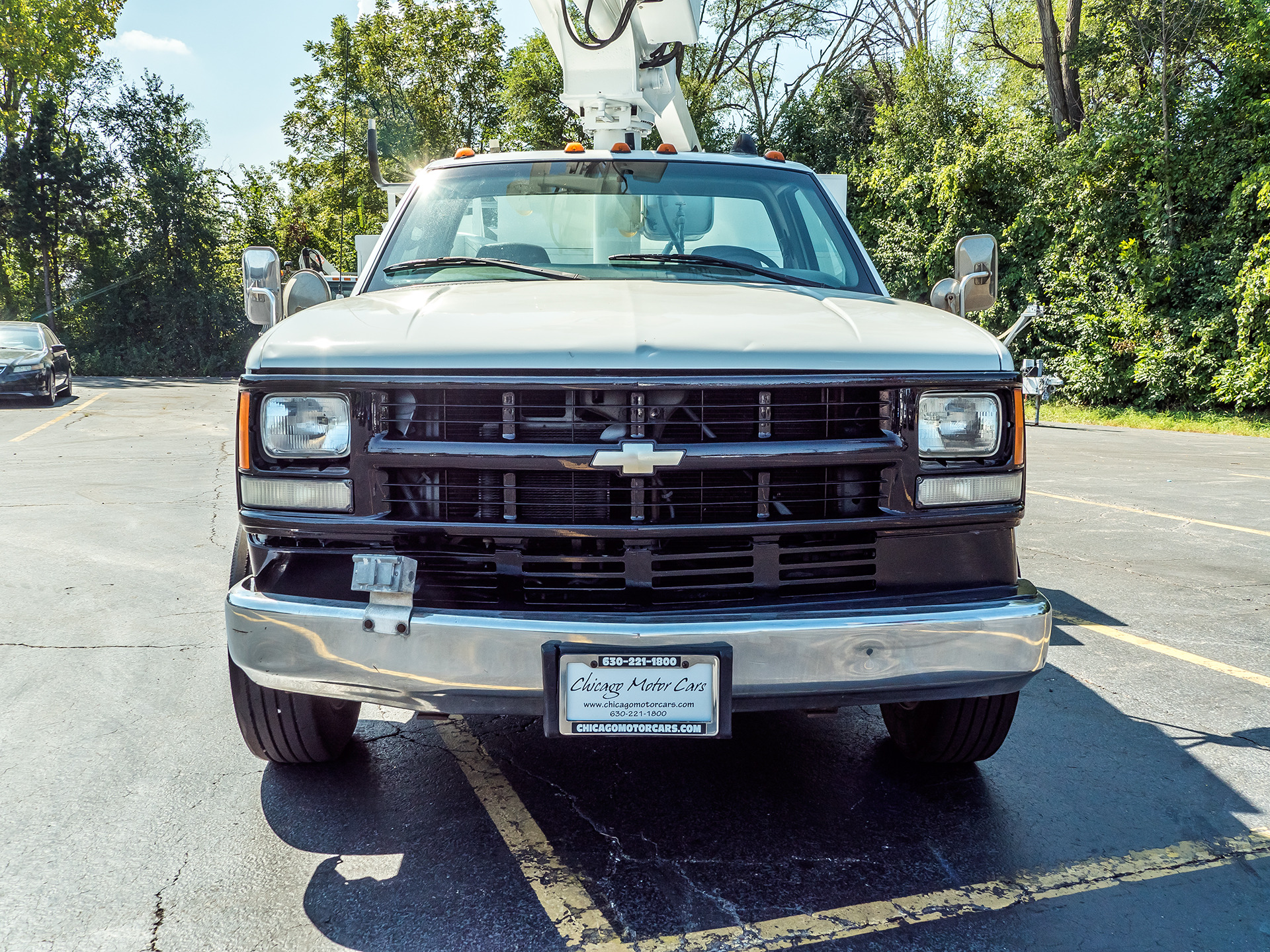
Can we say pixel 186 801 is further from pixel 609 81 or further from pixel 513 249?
pixel 609 81

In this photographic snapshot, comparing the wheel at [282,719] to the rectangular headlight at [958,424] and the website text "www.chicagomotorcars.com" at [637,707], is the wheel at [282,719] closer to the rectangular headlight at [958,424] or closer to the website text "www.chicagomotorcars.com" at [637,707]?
the website text "www.chicagomotorcars.com" at [637,707]

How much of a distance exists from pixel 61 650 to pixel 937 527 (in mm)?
3728

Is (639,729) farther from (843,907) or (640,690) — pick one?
(843,907)

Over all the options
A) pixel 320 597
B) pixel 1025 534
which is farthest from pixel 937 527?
pixel 1025 534

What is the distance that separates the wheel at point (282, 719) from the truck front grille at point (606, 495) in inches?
23.0

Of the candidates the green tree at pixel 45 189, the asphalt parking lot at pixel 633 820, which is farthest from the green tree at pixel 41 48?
the asphalt parking lot at pixel 633 820

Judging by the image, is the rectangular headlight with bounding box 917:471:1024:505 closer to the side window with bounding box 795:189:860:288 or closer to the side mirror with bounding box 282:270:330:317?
the side window with bounding box 795:189:860:288

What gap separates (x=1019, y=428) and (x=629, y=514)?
3.41ft

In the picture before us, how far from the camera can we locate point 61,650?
167 inches

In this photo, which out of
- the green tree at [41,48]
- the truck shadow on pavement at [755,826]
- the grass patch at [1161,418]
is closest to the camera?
the truck shadow on pavement at [755,826]

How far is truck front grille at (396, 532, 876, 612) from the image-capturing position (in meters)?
2.38

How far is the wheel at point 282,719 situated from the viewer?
277 cm

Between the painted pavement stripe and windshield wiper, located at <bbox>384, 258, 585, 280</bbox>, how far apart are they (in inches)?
63.0

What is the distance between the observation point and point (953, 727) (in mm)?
2965
